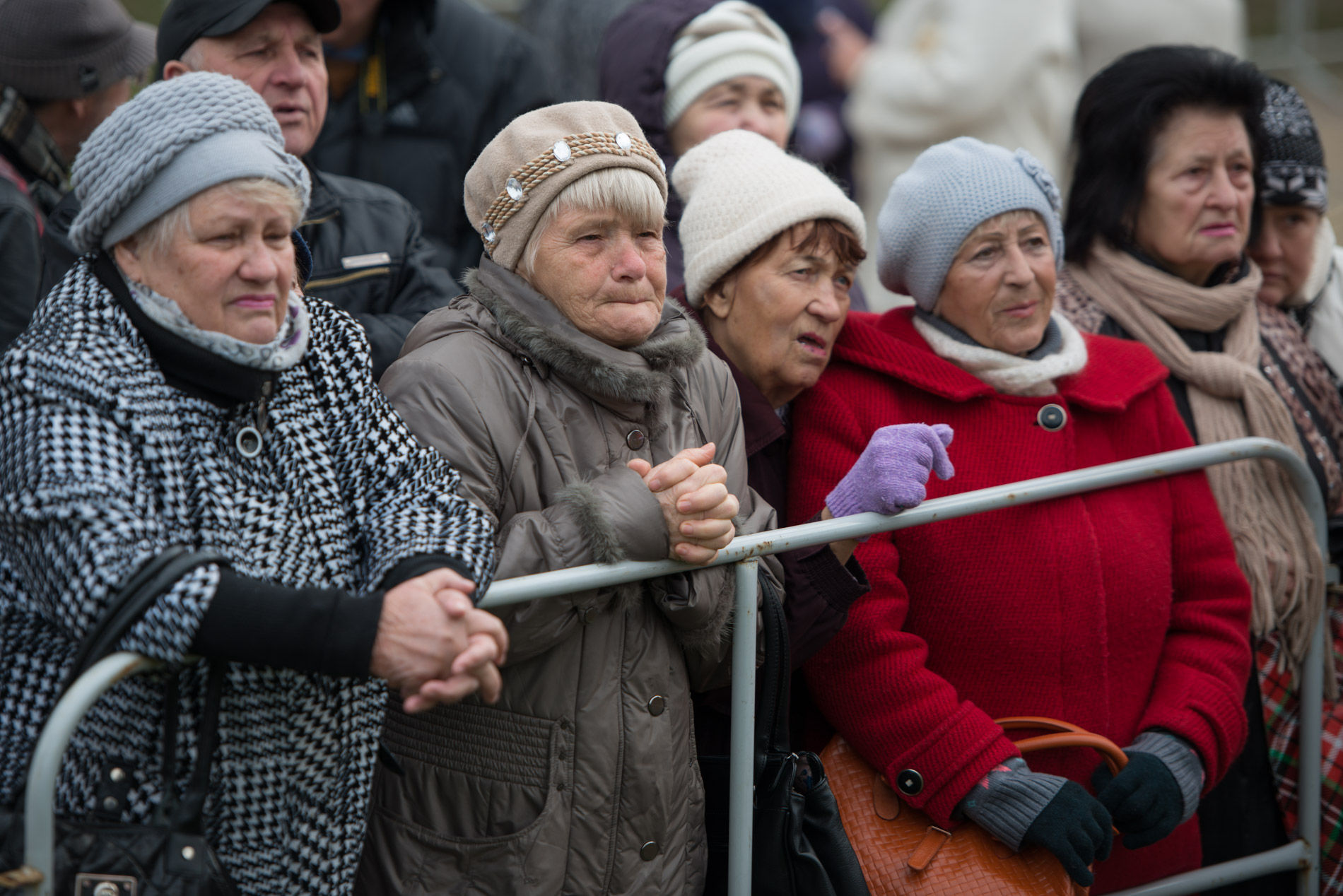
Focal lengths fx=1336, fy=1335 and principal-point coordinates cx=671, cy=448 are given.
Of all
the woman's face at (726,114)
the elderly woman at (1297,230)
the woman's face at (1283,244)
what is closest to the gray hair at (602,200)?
the woman's face at (726,114)

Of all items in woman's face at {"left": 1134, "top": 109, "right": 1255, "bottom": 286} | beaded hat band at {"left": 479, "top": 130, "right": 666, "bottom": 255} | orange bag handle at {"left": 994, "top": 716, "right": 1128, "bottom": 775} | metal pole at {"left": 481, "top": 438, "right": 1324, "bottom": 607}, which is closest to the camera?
metal pole at {"left": 481, "top": 438, "right": 1324, "bottom": 607}

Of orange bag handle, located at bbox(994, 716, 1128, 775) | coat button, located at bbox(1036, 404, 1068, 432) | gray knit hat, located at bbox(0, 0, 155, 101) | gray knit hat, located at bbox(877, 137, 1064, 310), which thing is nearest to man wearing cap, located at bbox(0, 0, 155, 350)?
gray knit hat, located at bbox(0, 0, 155, 101)

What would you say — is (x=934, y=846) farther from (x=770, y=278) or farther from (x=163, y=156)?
(x=163, y=156)

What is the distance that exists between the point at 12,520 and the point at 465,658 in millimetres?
653

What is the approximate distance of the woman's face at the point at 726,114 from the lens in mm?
3955

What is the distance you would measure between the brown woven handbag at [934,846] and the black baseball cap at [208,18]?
2.12 metres

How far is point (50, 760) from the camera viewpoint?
1.75 metres

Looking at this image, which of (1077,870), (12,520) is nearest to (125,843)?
(12,520)

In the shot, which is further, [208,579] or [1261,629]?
A: [1261,629]

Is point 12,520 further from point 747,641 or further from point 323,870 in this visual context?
point 747,641

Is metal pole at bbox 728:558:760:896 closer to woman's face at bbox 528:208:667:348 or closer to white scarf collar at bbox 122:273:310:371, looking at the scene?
woman's face at bbox 528:208:667:348

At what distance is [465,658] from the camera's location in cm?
195

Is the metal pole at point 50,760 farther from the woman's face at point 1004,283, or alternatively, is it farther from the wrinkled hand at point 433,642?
the woman's face at point 1004,283

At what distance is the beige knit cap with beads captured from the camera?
2.43 metres
